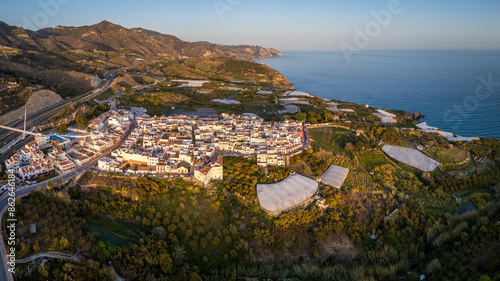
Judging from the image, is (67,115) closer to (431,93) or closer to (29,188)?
(29,188)

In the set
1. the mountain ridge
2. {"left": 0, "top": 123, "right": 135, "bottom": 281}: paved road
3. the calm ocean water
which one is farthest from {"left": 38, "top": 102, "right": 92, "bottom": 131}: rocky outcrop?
the mountain ridge

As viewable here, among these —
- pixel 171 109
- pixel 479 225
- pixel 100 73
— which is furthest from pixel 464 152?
pixel 100 73

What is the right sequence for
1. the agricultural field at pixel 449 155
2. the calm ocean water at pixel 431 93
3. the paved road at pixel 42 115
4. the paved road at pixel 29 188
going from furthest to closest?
the calm ocean water at pixel 431 93 → the paved road at pixel 42 115 → the agricultural field at pixel 449 155 → the paved road at pixel 29 188

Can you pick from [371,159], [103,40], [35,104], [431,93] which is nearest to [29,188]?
[35,104]

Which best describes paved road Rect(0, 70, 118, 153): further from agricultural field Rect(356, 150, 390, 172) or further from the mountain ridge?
the mountain ridge

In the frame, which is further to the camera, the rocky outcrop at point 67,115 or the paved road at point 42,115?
the rocky outcrop at point 67,115

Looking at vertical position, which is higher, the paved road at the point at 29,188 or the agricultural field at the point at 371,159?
the paved road at the point at 29,188

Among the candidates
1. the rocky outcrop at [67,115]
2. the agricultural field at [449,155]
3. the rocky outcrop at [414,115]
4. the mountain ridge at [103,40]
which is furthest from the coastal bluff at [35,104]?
the rocky outcrop at [414,115]

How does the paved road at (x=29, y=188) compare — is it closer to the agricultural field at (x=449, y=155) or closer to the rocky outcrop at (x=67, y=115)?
the rocky outcrop at (x=67, y=115)
